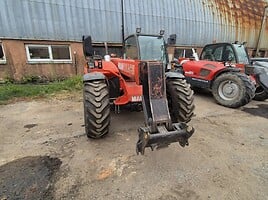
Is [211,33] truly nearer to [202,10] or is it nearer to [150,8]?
[202,10]

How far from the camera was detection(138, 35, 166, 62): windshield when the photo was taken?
373 cm

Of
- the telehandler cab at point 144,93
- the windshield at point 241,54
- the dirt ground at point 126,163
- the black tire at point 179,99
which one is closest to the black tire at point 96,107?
the telehandler cab at point 144,93

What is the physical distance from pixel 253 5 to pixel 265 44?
3.31 meters

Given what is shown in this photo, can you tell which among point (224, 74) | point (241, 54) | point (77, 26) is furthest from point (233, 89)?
point (77, 26)

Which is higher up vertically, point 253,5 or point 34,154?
point 253,5

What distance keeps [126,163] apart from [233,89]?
4.27 meters

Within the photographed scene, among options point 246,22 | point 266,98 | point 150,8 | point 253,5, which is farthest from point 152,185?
point 253,5

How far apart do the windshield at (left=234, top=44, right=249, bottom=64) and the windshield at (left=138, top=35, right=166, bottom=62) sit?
3281mm

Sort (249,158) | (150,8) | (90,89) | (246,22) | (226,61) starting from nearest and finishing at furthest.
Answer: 1. (249,158)
2. (90,89)
3. (226,61)
4. (150,8)
5. (246,22)

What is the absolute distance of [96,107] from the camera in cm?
306

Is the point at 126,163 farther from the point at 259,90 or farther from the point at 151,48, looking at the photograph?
the point at 259,90

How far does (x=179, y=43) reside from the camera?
1233 cm

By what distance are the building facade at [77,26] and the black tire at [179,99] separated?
23.0 feet

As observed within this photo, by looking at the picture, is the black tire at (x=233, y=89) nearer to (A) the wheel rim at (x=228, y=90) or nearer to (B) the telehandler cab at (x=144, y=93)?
(A) the wheel rim at (x=228, y=90)
